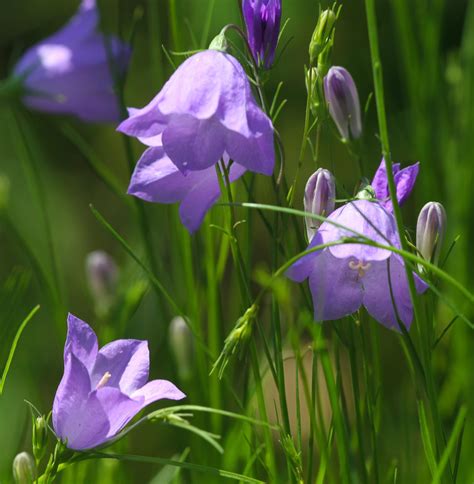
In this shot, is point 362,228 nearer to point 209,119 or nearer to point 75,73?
point 209,119

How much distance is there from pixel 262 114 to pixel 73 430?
0.23 meters

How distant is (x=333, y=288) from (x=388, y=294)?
0.04 metres

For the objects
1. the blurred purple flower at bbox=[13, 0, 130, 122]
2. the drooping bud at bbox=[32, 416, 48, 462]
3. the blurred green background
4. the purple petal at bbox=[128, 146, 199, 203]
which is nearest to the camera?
the drooping bud at bbox=[32, 416, 48, 462]

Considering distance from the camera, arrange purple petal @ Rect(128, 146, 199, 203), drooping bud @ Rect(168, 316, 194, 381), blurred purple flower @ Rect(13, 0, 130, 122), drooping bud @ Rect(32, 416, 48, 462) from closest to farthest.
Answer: drooping bud @ Rect(32, 416, 48, 462)
purple petal @ Rect(128, 146, 199, 203)
drooping bud @ Rect(168, 316, 194, 381)
blurred purple flower @ Rect(13, 0, 130, 122)

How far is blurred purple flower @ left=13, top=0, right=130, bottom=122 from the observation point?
1262 millimetres

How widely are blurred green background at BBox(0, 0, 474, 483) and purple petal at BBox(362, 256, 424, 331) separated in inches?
13.2

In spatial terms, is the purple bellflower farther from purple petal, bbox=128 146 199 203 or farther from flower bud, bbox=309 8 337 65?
flower bud, bbox=309 8 337 65

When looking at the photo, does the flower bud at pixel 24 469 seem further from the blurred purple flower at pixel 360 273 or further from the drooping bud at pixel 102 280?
the drooping bud at pixel 102 280

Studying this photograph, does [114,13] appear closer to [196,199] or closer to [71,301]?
[71,301]

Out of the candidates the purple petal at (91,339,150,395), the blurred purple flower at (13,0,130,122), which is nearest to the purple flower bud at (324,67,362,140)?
the purple petal at (91,339,150,395)

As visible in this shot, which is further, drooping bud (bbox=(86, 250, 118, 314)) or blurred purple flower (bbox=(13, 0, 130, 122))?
blurred purple flower (bbox=(13, 0, 130, 122))

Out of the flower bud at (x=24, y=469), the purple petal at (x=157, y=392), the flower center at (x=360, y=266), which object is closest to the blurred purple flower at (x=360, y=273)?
the flower center at (x=360, y=266)

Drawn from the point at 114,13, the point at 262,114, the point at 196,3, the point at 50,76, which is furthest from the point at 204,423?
the point at 114,13

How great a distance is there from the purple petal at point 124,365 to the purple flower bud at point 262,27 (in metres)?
0.21
